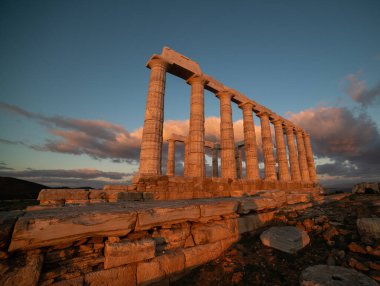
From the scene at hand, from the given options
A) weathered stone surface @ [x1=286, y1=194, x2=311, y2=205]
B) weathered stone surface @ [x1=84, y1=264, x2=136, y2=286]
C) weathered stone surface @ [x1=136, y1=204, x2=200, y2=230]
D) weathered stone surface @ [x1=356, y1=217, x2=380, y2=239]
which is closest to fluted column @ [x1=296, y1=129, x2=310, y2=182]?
weathered stone surface @ [x1=286, y1=194, x2=311, y2=205]

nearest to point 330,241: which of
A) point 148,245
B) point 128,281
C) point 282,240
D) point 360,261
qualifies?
point 360,261

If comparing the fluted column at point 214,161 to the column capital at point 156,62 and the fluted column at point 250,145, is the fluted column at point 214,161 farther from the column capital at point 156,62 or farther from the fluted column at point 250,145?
the column capital at point 156,62

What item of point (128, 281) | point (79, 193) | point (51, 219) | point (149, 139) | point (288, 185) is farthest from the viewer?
point (288, 185)

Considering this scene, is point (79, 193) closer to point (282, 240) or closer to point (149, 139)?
point (149, 139)

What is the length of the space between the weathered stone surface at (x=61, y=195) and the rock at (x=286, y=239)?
286 inches

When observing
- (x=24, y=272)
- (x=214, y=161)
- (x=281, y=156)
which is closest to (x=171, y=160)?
(x=214, y=161)

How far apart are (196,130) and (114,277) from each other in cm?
1245

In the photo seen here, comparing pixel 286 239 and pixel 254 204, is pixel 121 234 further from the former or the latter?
pixel 254 204

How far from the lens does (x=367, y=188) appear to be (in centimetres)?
1176

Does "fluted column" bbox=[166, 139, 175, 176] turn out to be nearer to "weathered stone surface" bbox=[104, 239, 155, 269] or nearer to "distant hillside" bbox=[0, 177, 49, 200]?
"distant hillside" bbox=[0, 177, 49, 200]

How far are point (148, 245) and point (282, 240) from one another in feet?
10.6

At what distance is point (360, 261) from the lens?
11.5ft

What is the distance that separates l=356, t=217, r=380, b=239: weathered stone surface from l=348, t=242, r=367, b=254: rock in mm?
509

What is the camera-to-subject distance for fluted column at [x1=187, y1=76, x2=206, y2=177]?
1400 centimetres
